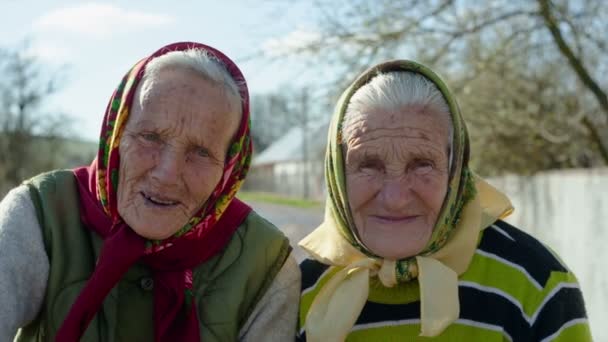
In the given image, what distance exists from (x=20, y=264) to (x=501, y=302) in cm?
148

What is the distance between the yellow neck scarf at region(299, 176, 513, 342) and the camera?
2248mm

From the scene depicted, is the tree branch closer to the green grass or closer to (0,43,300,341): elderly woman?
(0,43,300,341): elderly woman

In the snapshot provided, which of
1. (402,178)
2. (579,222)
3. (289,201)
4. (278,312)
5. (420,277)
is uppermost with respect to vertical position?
(402,178)

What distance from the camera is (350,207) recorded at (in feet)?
7.79

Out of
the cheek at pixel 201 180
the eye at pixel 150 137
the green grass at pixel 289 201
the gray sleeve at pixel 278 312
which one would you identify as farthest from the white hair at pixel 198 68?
the green grass at pixel 289 201

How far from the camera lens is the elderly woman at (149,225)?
2146 millimetres

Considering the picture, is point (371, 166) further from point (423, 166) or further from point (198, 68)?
point (198, 68)

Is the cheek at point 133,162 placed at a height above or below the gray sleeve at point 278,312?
above

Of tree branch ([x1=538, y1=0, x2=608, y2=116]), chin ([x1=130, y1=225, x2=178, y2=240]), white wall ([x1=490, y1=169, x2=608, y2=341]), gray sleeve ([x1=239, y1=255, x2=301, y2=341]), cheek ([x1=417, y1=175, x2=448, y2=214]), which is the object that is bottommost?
white wall ([x1=490, y1=169, x2=608, y2=341])

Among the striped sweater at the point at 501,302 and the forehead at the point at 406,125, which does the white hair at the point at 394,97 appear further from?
the striped sweater at the point at 501,302

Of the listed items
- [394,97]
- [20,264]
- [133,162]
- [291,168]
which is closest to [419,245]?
[394,97]

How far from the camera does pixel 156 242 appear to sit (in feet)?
7.43

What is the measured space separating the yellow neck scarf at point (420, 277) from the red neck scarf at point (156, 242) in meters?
0.40

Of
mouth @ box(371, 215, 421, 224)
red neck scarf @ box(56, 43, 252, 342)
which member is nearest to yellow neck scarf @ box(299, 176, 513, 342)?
mouth @ box(371, 215, 421, 224)
